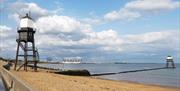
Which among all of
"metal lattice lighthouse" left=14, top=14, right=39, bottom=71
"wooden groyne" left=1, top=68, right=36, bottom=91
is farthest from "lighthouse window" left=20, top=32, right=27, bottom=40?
"wooden groyne" left=1, top=68, right=36, bottom=91

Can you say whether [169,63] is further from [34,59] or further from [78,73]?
[34,59]

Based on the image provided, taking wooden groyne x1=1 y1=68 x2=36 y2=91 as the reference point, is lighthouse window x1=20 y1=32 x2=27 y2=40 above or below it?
above

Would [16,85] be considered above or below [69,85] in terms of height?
above

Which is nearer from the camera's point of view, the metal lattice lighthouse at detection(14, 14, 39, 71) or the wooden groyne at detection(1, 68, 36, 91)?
the wooden groyne at detection(1, 68, 36, 91)

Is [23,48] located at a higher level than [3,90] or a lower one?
higher

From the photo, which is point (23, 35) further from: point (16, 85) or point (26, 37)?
point (16, 85)

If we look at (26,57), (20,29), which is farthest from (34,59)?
(20,29)

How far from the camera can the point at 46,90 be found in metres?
20.3

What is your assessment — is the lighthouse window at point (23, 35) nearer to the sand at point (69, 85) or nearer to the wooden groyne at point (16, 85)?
the sand at point (69, 85)

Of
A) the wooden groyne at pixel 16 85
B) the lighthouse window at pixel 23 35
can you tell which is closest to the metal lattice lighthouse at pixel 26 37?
the lighthouse window at pixel 23 35

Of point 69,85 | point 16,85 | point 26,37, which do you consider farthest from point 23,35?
point 16,85

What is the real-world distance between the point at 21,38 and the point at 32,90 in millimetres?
43827

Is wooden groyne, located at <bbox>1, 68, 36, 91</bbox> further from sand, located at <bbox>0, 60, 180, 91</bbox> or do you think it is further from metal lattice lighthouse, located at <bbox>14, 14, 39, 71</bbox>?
metal lattice lighthouse, located at <bbox>14, 14, 39, 71</bbox>

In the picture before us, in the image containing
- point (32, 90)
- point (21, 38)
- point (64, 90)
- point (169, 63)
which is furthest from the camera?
point (169, 63)
